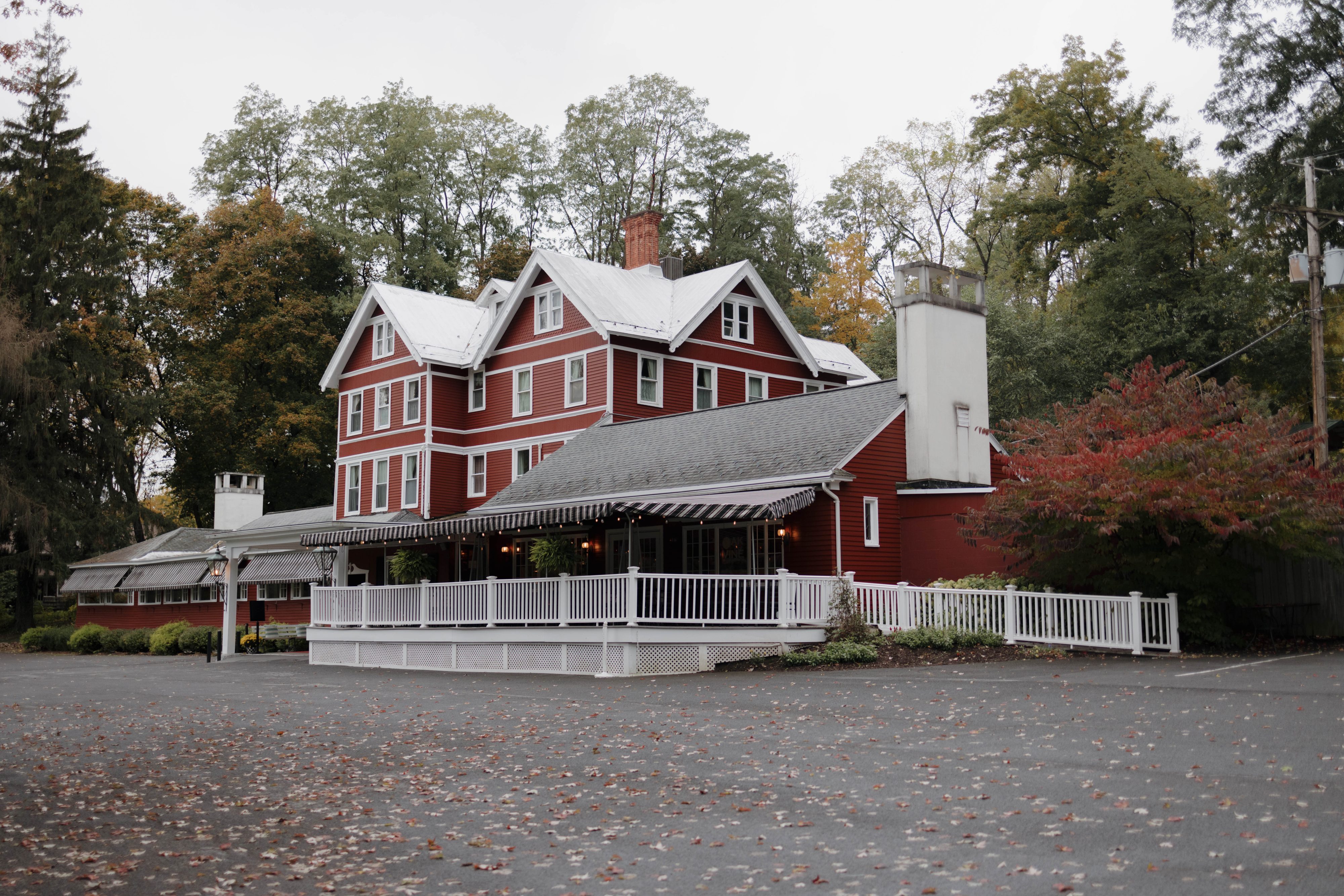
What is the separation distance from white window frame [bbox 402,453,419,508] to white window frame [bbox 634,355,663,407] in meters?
8.47

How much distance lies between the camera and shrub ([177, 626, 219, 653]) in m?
36.2

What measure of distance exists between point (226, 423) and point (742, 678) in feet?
127

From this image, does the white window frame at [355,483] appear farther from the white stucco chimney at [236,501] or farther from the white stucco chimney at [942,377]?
the white stucco chimney at [942,377]

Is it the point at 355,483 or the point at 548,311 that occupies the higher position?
the point at 548,311

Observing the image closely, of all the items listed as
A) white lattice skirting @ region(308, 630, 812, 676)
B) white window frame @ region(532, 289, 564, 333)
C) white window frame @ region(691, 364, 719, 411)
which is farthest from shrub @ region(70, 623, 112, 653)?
white window frame @ region(691, 364, 719, 411)

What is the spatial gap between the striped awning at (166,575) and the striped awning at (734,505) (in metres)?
24.3

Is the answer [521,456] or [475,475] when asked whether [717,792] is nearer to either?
[521,456]

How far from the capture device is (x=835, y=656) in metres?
20.1

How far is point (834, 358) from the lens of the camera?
44.6 m

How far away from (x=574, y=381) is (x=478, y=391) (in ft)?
16.8

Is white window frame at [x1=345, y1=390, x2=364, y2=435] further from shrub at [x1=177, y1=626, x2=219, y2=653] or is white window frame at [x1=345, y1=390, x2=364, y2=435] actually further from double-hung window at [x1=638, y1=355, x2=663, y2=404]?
double-hung window at [x1=638, y1=355, x2=663, y2=404]

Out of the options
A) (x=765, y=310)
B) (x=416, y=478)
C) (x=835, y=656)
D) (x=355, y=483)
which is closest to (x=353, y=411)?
(x=355, y=483)

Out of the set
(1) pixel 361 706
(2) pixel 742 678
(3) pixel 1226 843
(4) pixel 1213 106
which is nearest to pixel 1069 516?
(2) pixel 742 678

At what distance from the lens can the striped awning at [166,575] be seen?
140ft
